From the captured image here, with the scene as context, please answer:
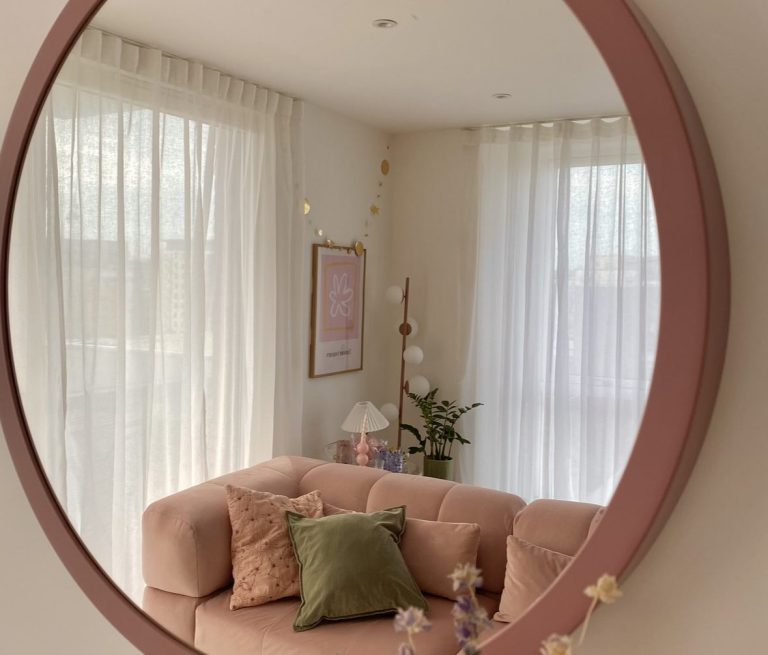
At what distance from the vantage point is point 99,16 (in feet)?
2.74

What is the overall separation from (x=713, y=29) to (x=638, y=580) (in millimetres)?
454

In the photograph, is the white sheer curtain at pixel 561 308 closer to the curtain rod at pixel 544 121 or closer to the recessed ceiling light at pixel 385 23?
the curtain rod at pixel 544 121

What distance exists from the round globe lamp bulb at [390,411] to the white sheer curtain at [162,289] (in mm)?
130

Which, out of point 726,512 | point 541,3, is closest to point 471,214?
point 541,3

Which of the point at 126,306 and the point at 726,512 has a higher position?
the point at 126,306

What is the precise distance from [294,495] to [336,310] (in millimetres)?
201

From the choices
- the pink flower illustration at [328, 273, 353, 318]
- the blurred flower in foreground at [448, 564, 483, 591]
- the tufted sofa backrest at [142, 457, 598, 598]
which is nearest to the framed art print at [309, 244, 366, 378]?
the pink flower illustration at [328, 273, 353, 318]

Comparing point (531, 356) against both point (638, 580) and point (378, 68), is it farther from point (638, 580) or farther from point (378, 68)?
point (378, 68)

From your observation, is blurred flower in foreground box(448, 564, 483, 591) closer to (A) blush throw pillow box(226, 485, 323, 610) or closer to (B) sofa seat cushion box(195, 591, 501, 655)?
(B) sofa seat cushion box(195, 591, 501, 655)

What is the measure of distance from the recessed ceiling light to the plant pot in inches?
16.6

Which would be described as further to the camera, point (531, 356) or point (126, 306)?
point (126, 306)

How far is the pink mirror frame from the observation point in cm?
51

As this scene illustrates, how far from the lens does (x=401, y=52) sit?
2.15 feet

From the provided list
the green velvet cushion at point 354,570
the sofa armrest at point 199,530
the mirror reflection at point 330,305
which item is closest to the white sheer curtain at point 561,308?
the mirror reflection at point 330,305
